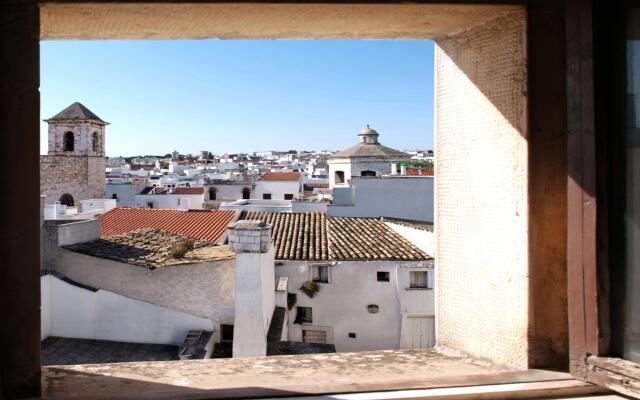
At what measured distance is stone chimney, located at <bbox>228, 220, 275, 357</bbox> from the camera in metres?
7.24

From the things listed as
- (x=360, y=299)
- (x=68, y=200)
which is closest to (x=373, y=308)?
(x=360, y=299)

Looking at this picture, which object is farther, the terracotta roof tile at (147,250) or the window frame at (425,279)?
the window frame at (425,279)

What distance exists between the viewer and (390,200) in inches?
694

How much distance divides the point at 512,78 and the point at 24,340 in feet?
7.01

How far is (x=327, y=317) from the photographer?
11305 millimetres

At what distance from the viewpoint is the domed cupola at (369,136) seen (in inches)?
1128

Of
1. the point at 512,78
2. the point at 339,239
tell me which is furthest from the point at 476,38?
the point at 339,239

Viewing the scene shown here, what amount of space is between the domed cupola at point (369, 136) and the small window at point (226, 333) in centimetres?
2162

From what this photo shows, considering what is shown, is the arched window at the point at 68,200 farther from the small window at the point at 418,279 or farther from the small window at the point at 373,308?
the small window at the point at 418,279

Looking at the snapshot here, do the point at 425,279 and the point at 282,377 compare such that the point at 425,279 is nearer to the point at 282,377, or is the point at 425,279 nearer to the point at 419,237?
the point at 419,237

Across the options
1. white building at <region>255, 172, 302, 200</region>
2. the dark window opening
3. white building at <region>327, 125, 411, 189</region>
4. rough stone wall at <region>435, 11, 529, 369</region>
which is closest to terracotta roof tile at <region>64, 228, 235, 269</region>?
rough stone wall at <region>435, 11, 529, 369</region>

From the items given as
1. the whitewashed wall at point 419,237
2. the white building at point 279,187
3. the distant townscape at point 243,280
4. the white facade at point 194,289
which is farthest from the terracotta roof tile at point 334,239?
the white building at point 279,187

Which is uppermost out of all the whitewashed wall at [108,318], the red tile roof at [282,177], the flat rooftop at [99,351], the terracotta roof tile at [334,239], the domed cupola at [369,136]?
the domed cupola at [369,136]

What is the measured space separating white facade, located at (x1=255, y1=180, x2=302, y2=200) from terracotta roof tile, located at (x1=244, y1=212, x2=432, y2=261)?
73.0ft
